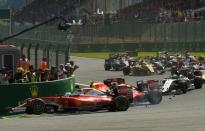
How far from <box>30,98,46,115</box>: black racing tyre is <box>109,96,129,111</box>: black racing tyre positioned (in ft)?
6.61

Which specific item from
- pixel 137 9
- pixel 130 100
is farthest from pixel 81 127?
pixel 137 9

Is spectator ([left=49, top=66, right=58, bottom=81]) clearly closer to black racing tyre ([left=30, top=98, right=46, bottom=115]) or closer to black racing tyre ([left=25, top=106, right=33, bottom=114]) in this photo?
black racing tyre ([left=30, top=98, right=46, bottom=115])

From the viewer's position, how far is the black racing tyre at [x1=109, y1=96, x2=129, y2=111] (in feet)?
54.2

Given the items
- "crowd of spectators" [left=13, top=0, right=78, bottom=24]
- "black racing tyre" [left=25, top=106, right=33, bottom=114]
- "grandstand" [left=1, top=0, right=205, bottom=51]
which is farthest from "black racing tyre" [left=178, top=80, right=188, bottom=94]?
"crowd of spectators" [left=13, top=0, right=78, bottom=24]

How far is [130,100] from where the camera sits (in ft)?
58.3

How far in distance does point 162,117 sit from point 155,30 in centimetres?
4279

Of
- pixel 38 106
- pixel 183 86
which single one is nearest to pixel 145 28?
pixel 183 86

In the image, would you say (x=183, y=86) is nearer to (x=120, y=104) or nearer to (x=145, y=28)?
(x=120, y=104)

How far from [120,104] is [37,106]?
2360 millimetres

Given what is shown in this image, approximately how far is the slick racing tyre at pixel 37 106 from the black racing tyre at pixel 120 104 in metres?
2.01

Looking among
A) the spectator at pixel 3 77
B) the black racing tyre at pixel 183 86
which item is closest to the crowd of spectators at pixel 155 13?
the black racing tyre at pixel 183 86

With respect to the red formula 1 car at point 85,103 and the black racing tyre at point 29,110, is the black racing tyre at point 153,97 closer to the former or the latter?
the red formula 1 car at point 85,103

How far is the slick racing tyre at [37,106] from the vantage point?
16.0 meters

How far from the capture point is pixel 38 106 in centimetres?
1608
